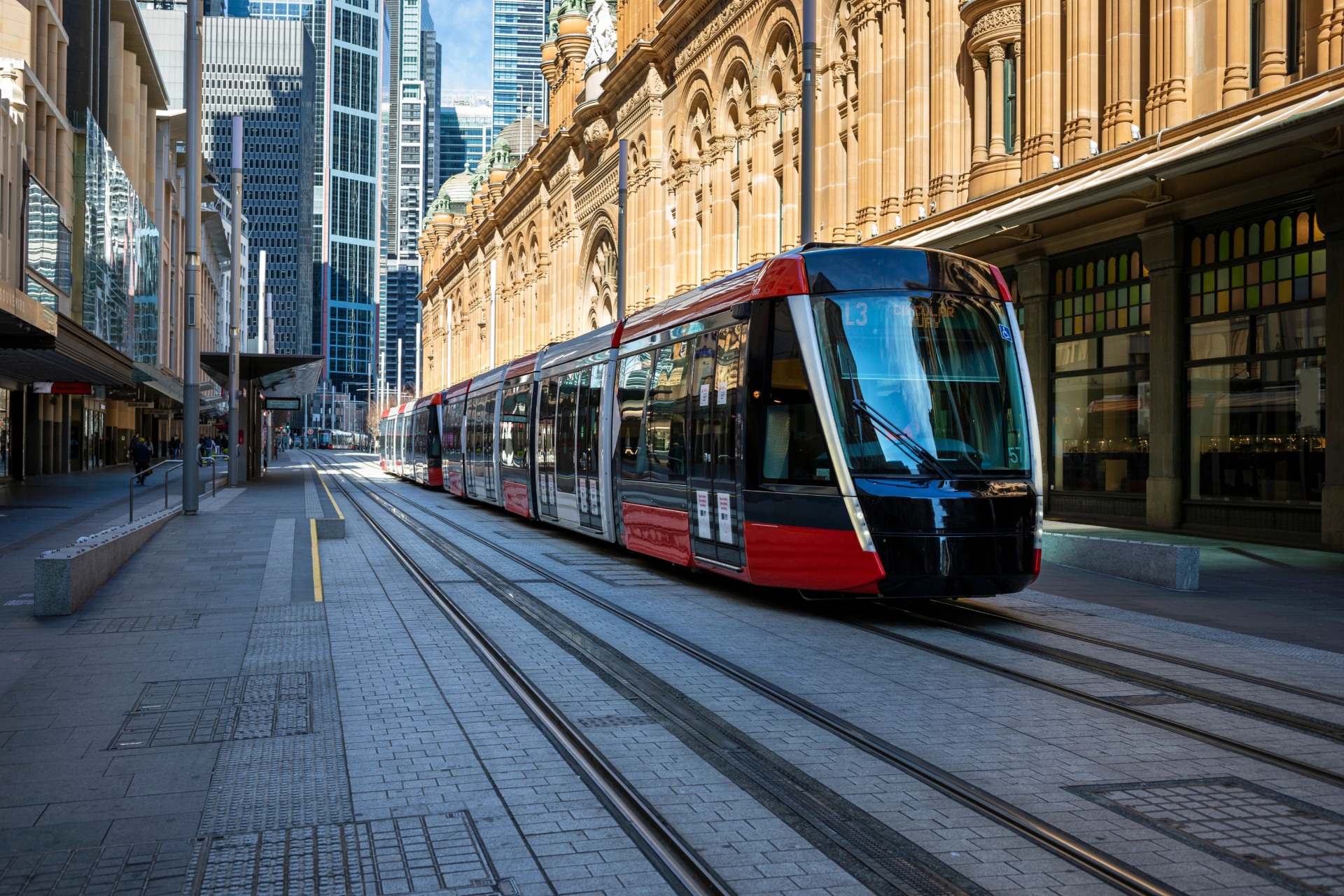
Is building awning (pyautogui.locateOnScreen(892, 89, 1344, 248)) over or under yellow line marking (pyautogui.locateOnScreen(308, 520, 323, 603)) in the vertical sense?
over

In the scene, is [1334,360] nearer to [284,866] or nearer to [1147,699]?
[1147,699]

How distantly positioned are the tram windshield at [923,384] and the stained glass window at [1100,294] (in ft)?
35.7

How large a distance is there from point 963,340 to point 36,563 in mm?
8165

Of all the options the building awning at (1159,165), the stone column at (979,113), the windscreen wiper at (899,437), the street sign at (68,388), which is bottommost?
the windscreen wiper at (899,437)

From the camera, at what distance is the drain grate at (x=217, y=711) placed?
6.17 meters

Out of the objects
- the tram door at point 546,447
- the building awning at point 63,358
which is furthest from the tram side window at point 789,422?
the building awning at point 63,358

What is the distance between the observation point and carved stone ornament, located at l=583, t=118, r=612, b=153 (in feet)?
166

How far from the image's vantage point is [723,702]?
699 centimetres

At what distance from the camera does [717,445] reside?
11.9m

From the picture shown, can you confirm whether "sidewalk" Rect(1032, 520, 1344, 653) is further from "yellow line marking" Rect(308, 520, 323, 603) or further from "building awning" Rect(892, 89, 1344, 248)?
"yellow line marking" Rect(308, 520, 323, 603)

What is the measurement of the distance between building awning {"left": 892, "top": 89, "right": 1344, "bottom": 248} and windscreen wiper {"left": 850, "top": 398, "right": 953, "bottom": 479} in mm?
6446

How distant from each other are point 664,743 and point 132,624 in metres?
5.81

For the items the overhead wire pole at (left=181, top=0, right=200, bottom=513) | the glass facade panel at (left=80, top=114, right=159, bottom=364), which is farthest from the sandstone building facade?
the glass facade panel at (left=80, top=114, right=159, bottom=364)

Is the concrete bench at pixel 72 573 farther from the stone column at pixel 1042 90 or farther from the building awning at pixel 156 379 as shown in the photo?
the building awning at pixel 156 379
